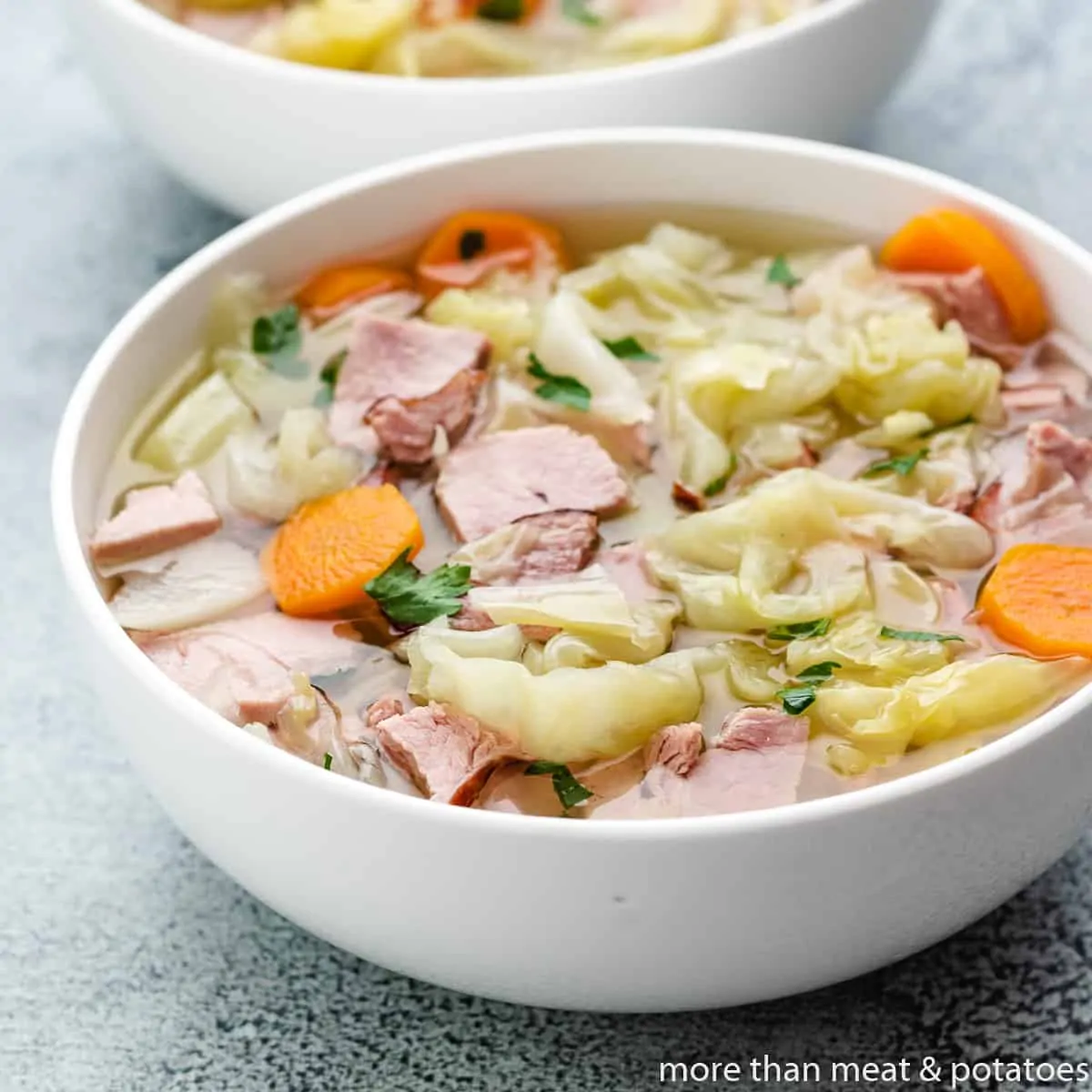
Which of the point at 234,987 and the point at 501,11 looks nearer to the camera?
the point at 234,987

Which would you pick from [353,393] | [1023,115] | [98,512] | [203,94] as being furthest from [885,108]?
[98,512]

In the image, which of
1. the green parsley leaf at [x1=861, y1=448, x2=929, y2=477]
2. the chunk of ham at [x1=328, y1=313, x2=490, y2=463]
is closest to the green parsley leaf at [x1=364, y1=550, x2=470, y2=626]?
the chunk of ham at [x1=328, y1=313, x2=490, y2=463]

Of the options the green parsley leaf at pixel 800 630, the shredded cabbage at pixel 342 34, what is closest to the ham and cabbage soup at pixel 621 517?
the green parsley leaf at pixel 800 630

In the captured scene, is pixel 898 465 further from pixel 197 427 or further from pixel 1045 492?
pixel 197 427

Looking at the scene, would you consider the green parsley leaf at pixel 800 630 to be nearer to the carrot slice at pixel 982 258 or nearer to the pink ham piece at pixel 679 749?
the pink ham piece at pixel 679 749

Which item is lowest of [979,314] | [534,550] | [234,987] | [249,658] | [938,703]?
[234,987]

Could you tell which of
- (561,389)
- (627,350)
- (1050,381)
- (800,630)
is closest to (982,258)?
(1050,381)
